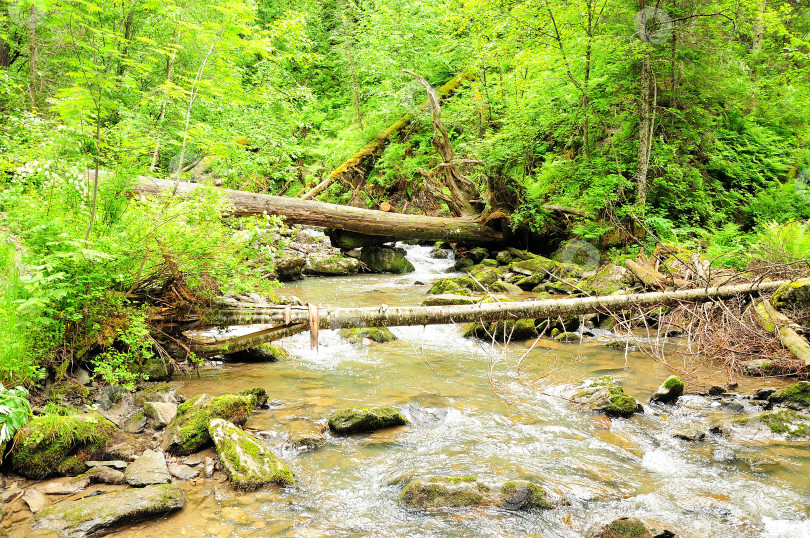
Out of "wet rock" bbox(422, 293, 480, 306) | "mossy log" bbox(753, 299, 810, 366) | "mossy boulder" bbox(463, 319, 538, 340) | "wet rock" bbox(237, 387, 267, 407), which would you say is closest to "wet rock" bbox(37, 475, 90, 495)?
"wet rock" bbox(237, 387, 267, 407)

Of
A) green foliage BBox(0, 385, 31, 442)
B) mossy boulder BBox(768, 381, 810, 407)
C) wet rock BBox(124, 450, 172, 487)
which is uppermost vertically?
green foliage BBox(0, 385, 31, 442)

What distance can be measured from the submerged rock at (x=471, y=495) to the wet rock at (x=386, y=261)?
41.5 feet

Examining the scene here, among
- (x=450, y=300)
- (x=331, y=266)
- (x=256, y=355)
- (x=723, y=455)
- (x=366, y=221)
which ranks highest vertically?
(x=366, y=221)

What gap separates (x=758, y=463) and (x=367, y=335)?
627 cm

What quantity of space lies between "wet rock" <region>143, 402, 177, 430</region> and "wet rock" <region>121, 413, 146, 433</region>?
69 mm

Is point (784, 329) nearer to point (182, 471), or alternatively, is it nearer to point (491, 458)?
point (491, 458)

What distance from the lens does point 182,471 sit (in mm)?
3928

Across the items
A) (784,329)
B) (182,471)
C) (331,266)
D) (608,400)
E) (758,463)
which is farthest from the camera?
(331,266)

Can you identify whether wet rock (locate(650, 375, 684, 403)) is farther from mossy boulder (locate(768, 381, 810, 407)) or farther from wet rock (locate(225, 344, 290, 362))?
wet rock (locate(225, 344, 290, 362))

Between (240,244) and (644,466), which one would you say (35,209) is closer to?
(240,244)

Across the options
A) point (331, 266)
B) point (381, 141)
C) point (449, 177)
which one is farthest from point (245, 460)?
point (381, 141)

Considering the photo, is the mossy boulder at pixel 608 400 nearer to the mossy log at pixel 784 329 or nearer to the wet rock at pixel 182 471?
the mossy log at pixel 784 329

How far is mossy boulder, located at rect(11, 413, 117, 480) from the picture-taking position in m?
3.59

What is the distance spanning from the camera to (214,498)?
363 cm
